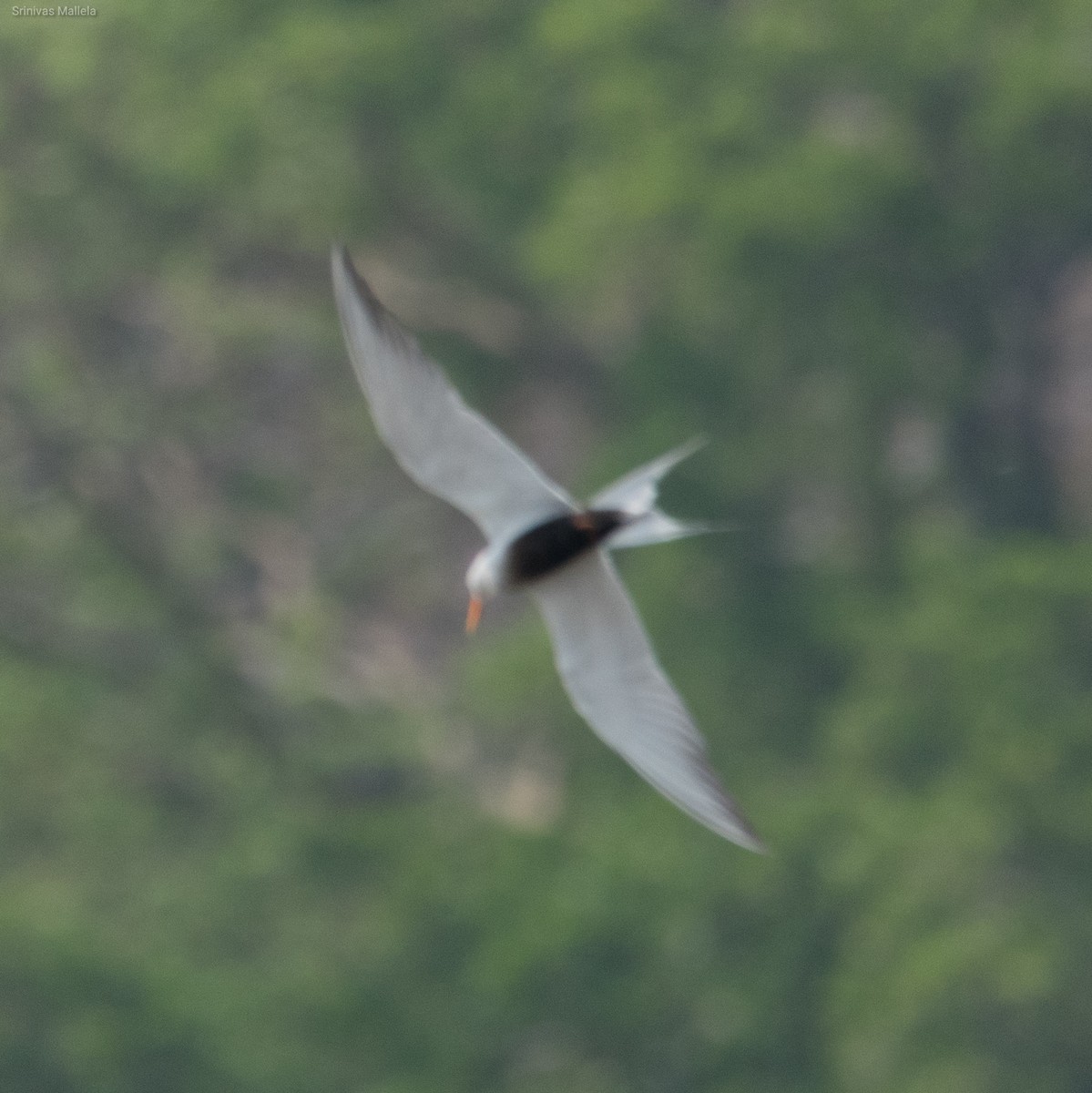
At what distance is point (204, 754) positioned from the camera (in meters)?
18.5

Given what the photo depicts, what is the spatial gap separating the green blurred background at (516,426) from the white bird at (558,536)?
8.38m

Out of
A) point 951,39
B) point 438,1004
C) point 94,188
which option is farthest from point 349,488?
point 438,1004

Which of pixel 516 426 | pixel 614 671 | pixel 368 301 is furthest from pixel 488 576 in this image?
pixel 516 426

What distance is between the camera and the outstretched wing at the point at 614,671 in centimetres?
636

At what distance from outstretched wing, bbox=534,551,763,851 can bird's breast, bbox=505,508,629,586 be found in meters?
0.09

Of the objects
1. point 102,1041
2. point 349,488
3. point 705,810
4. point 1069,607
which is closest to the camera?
point 705,810

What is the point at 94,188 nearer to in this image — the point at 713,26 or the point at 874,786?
the point at 713,26

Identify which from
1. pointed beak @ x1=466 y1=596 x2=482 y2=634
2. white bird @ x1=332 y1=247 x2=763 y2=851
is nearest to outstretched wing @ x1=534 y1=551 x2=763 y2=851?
white bird @ x1=332 y1=247 x2=763 y2=851

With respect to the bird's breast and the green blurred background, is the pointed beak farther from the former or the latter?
the green blurred background

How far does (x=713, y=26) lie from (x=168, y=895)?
22.2 feet

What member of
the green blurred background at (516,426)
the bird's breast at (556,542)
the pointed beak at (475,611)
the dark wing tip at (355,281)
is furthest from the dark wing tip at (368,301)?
the green blurred background at (516,426)

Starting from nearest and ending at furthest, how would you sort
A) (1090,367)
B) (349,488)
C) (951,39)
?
(951,39)
(1090,367)
(349,488)

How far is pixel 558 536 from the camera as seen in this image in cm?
620

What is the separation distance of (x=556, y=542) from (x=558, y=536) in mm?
21
